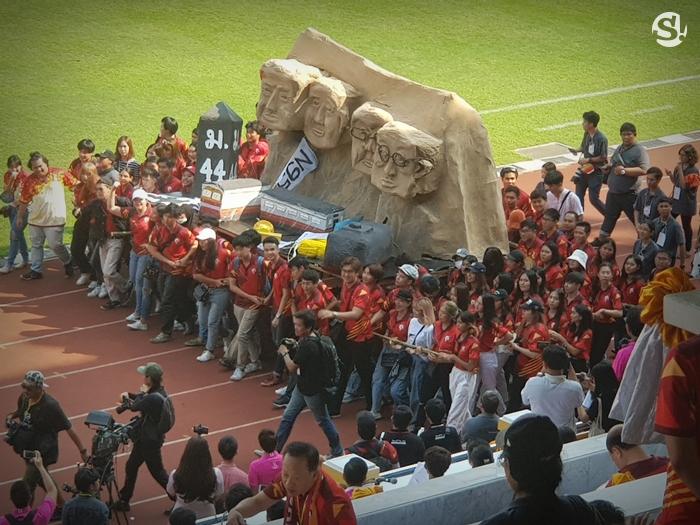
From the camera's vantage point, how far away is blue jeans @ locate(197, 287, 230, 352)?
13.7 metres

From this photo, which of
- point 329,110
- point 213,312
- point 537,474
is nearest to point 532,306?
point 213,312

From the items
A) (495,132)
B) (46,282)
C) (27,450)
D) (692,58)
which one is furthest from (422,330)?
(692,58)

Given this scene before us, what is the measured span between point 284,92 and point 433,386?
4465mm

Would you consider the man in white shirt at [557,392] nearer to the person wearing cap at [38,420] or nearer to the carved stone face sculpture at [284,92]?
the person wearing cap at [38,420]

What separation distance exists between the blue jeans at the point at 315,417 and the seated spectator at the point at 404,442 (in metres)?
1.15

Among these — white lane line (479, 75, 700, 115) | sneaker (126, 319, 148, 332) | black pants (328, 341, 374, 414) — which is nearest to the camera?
black pants (328, 341, 374, 414)

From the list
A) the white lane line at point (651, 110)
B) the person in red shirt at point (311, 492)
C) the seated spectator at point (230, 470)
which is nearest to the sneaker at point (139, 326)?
the seated spectator at point (230, 470)

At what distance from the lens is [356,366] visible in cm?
1277

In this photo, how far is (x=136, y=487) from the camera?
11.4 m

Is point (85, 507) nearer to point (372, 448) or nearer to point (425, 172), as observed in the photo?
point (372, 448)

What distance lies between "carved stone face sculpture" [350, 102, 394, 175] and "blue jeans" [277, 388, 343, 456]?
12.5 feet

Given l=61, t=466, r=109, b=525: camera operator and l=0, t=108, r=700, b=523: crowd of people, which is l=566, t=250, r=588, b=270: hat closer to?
l=0, t=108, r=700, b=523: crowd of people

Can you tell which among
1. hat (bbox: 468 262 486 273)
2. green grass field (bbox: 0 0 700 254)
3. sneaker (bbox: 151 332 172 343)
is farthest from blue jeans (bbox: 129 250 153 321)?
green grass field (bbox: 0 0 700 254)

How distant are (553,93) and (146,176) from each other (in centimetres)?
1034
